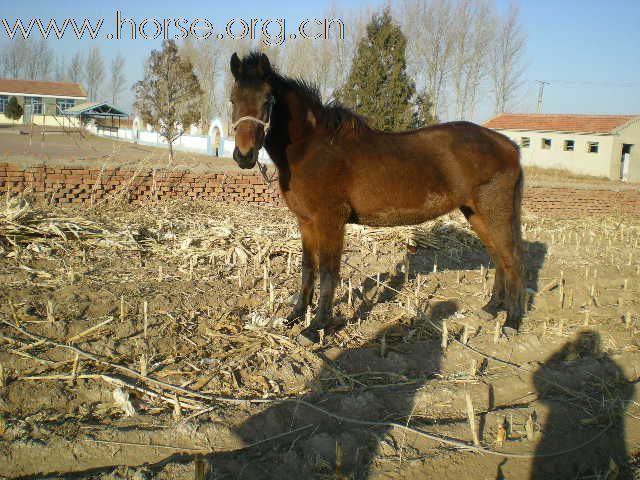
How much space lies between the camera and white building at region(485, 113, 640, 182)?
3981 cm

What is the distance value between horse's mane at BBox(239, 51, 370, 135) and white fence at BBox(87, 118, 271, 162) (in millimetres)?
20183

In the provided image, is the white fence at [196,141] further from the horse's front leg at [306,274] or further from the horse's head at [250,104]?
the horse's head at [250,104]

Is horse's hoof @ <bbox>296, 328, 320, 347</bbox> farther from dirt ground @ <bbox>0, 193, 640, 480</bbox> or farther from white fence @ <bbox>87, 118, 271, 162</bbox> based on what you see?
white fence @ <bbox>87, 118, 271, 162</bbox>

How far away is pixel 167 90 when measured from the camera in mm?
26609

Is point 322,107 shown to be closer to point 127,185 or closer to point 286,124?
point 286,124

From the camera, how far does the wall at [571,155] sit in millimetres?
40094

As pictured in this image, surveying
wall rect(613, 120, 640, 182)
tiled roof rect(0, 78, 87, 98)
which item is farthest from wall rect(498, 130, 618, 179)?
tiled roof rect(0, 78, 87, 98)

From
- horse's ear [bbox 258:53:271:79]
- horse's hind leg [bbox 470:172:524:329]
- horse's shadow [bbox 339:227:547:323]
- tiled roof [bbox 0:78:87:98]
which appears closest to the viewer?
horse's ear [bbox 258:53:271:79]

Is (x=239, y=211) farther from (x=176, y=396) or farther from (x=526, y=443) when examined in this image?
(x=526, y=443)

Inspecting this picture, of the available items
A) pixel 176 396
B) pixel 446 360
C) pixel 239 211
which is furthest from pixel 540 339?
pixel 239 211

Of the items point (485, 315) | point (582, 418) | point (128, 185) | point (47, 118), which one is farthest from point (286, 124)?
point (47, 118)

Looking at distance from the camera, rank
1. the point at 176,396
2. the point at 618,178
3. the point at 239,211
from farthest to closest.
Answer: the point at 618,178 < the point at 239,211 < the point at 176,396

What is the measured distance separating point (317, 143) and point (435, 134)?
5.03 ft

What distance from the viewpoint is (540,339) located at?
5.71 m
